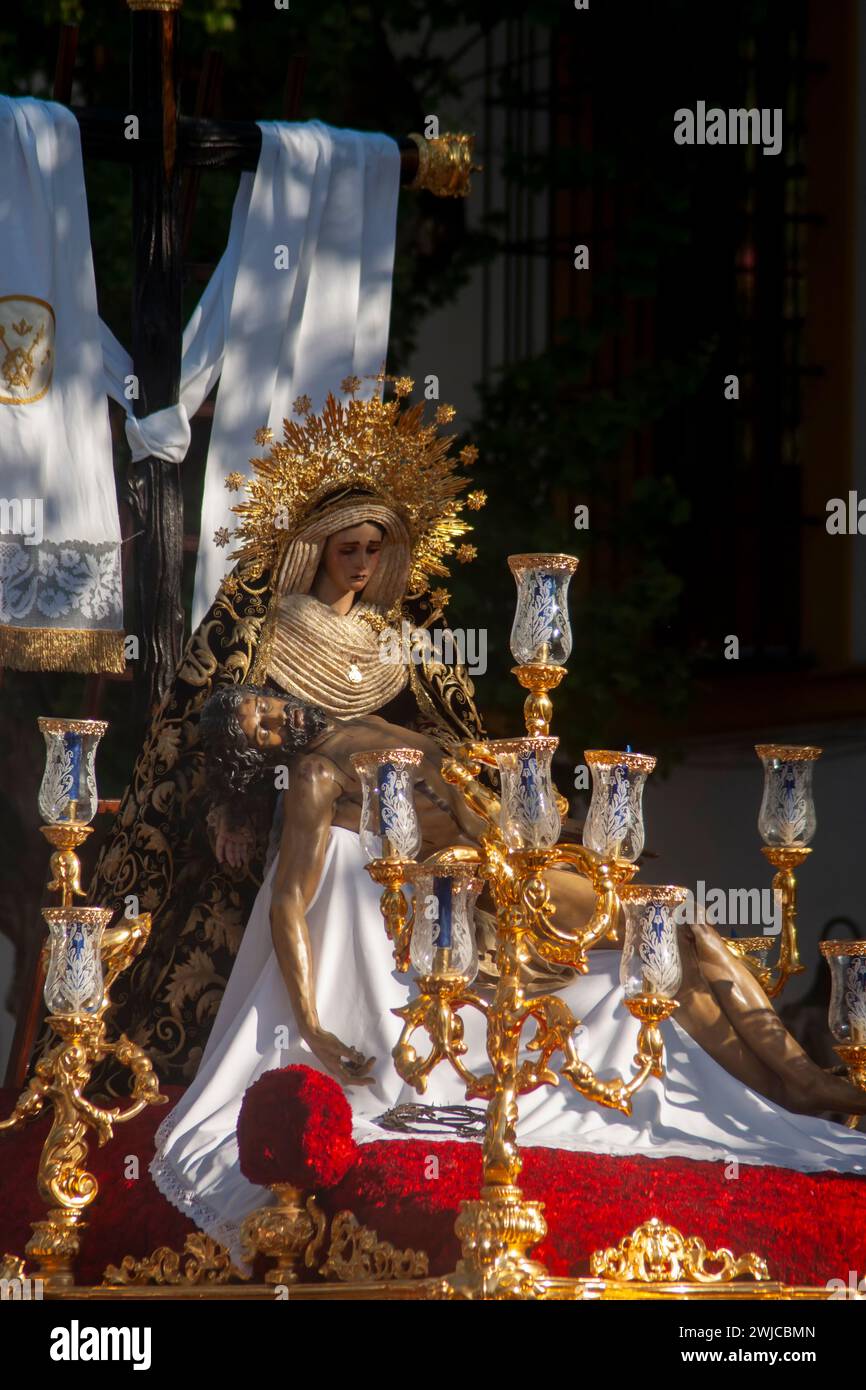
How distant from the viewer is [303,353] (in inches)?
306

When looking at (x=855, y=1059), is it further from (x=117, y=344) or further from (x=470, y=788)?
(x=117, y=344)

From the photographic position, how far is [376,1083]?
6.02 metres

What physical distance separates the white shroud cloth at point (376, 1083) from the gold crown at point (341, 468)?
3.05 ft

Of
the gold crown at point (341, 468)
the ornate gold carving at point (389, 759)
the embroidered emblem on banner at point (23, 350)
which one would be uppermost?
the embroidered emblem on banner at point (23, 350)

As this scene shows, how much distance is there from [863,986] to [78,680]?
396cm

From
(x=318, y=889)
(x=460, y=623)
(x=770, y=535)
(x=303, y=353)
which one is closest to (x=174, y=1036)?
(x=318, y=889)

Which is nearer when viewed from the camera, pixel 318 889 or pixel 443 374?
pixel 318 889

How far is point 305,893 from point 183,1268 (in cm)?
100

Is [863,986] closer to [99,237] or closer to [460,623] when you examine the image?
[460,623]

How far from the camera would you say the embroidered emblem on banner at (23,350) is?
24.3 ft

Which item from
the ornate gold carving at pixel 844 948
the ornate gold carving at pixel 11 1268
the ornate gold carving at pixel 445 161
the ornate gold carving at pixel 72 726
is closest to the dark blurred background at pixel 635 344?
the ornate gold carving at pixel 445 161

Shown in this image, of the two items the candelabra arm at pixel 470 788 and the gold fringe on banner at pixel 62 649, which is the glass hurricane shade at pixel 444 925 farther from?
the gold fringe on banner at pixel 62 649

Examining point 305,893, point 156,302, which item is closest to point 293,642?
point 305,893

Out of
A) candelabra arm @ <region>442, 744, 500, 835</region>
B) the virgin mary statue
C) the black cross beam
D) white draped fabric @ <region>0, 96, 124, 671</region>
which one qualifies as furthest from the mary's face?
candelabra arm @ <region>442, 744, 500, 835</region>
